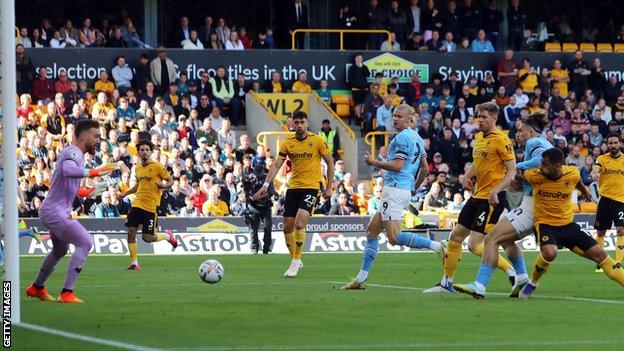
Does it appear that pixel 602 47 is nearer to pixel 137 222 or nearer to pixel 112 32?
pixel 112 32

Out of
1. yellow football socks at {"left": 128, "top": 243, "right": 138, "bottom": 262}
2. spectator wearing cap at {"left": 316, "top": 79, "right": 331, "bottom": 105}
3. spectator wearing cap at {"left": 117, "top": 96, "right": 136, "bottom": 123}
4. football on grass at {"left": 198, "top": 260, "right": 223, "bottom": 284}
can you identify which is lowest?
yellow football socks at {"left": 128, "top": 243, "right": 138, "bottom": 262}

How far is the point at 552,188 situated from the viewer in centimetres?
1590

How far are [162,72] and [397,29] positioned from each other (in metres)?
7.67

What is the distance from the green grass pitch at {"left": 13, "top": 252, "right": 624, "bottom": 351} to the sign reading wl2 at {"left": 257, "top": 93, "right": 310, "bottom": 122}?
1701 centimetres

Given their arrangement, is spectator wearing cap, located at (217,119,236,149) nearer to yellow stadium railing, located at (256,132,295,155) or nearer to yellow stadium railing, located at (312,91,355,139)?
yellow stadium railing, located at (256,132,295,155)

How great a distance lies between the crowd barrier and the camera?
103 feet

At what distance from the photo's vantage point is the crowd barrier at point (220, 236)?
31.5 metres

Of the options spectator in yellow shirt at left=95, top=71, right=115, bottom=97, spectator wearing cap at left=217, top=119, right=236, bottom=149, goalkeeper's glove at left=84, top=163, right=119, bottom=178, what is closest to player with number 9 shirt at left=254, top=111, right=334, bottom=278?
goalkeeper's glove at left=84, top=163, right=119, bottom=178

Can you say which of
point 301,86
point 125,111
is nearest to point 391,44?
point 301,86

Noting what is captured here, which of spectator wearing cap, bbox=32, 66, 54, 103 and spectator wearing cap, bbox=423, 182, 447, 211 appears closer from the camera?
spectator wearing cap, bbox=423, 182, 447, 211

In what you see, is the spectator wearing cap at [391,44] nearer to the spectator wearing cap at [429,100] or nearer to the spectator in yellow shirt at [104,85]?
the spectator wearing cap at [429,100]

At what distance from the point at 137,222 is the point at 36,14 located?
15967 millimetres

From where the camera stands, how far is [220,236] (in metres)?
32.5

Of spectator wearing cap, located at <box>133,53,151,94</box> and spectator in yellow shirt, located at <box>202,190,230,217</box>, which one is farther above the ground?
spectator wearing cap, located at <box>133,53,151,94</box>
